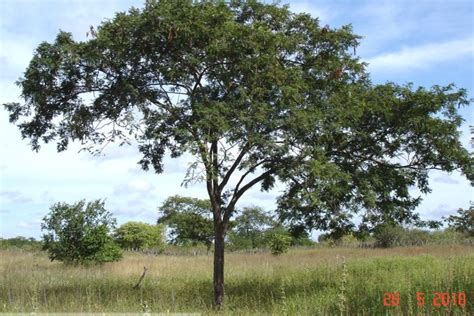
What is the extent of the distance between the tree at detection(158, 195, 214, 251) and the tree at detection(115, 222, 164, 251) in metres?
2.77

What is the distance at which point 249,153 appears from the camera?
11.1 meters

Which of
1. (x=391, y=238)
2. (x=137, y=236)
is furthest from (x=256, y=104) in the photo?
(x=137, y=236)

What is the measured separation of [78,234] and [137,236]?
80.9 ft

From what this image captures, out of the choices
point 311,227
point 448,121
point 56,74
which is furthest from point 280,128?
point 56,74

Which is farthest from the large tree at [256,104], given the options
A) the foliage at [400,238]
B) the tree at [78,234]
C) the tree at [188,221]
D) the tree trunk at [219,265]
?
the tree at [188,221]

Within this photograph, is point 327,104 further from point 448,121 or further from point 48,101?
point 48,101

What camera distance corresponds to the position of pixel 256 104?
10055mm

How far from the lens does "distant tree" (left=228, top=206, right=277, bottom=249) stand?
49.0m

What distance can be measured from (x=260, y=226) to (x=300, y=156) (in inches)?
1605

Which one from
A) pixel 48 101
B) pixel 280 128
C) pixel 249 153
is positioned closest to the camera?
pixel 280 128

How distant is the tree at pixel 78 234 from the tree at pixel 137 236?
77.1 feet
